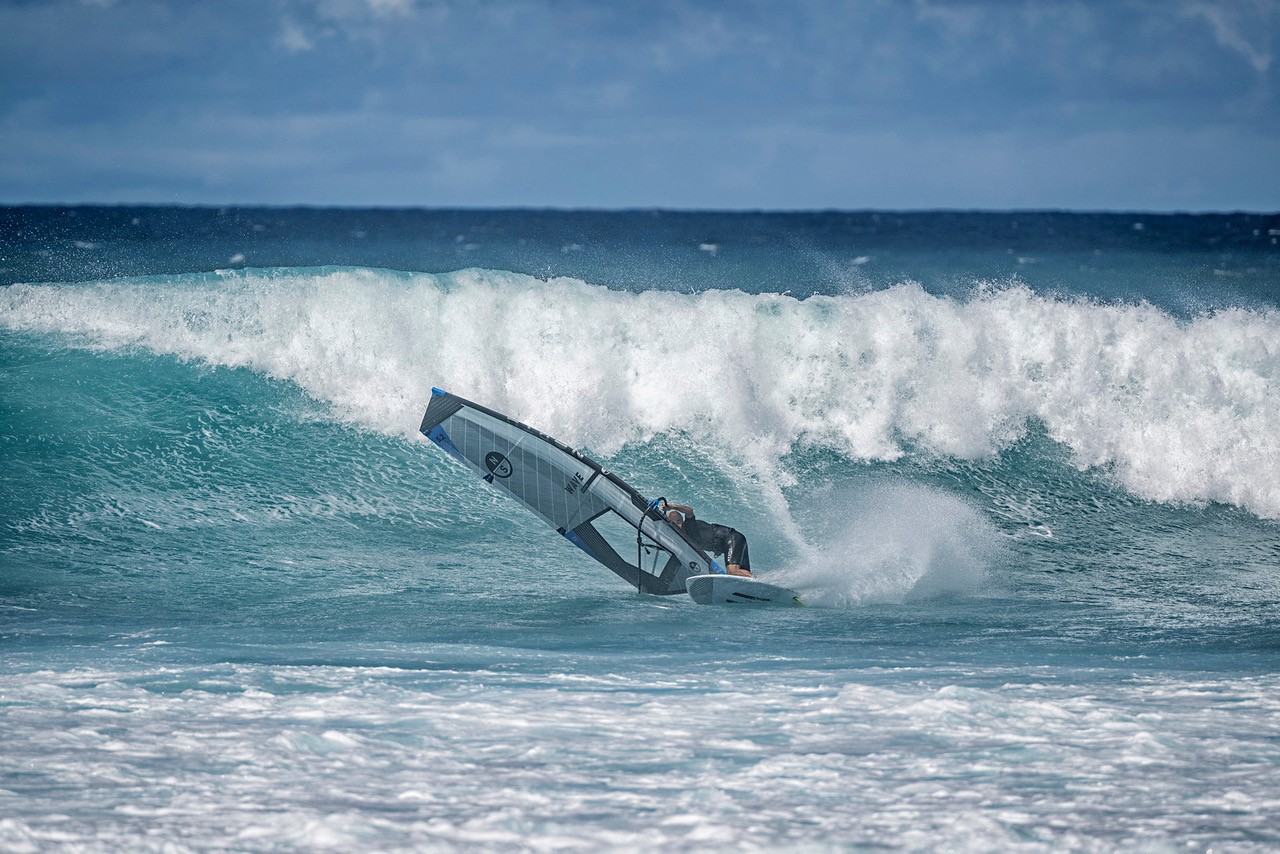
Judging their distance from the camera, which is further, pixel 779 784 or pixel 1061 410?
pixel 1061 410

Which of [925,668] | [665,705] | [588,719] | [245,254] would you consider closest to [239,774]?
[588,719]

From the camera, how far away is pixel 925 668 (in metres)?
6.93

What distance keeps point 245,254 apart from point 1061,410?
104ft

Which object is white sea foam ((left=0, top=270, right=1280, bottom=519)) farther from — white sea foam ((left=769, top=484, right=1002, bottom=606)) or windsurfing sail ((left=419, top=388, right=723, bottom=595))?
windsurfing sail ((left=419, top=388, right=723, bottom=595))

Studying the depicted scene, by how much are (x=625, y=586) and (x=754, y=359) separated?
217 inches

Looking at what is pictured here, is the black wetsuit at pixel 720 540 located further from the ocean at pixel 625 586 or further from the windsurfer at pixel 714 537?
the ocean at pixel 625 586

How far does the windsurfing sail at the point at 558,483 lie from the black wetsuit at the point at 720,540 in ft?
0.92

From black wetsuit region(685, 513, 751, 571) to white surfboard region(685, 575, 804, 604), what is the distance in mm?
A: 218

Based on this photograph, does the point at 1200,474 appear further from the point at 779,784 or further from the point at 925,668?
the point at 779,784

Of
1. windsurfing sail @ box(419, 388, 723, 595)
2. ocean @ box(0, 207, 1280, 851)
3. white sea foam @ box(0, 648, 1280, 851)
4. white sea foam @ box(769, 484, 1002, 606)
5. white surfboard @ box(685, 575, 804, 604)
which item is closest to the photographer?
white sea foam @ box(0, 648, 1280, 851)

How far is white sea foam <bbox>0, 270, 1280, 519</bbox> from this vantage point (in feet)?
44.0

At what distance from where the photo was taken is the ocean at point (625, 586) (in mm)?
4910

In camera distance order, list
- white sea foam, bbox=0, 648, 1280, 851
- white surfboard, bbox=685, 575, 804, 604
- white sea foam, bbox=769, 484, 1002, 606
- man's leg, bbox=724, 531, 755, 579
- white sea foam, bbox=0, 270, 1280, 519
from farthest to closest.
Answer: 1. white sea foam, bbox=0, 270, 1280, 519
2. white sea foam, bbox=769, 484, 1002, 606
3. man's leg, bbox=724, 531, 755, 579
4. white surfboard, bbox=685, 575, 804, 604
5. white sea foam, bbox=0, 648, 1280, 851

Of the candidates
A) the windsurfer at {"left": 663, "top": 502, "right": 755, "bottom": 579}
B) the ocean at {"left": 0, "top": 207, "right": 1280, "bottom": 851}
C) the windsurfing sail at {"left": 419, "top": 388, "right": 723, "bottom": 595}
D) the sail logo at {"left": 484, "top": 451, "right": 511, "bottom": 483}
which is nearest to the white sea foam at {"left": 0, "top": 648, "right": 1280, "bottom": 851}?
the ocean at {"left": 0, "top": 207, "right": 1280, "bottom": 851}
